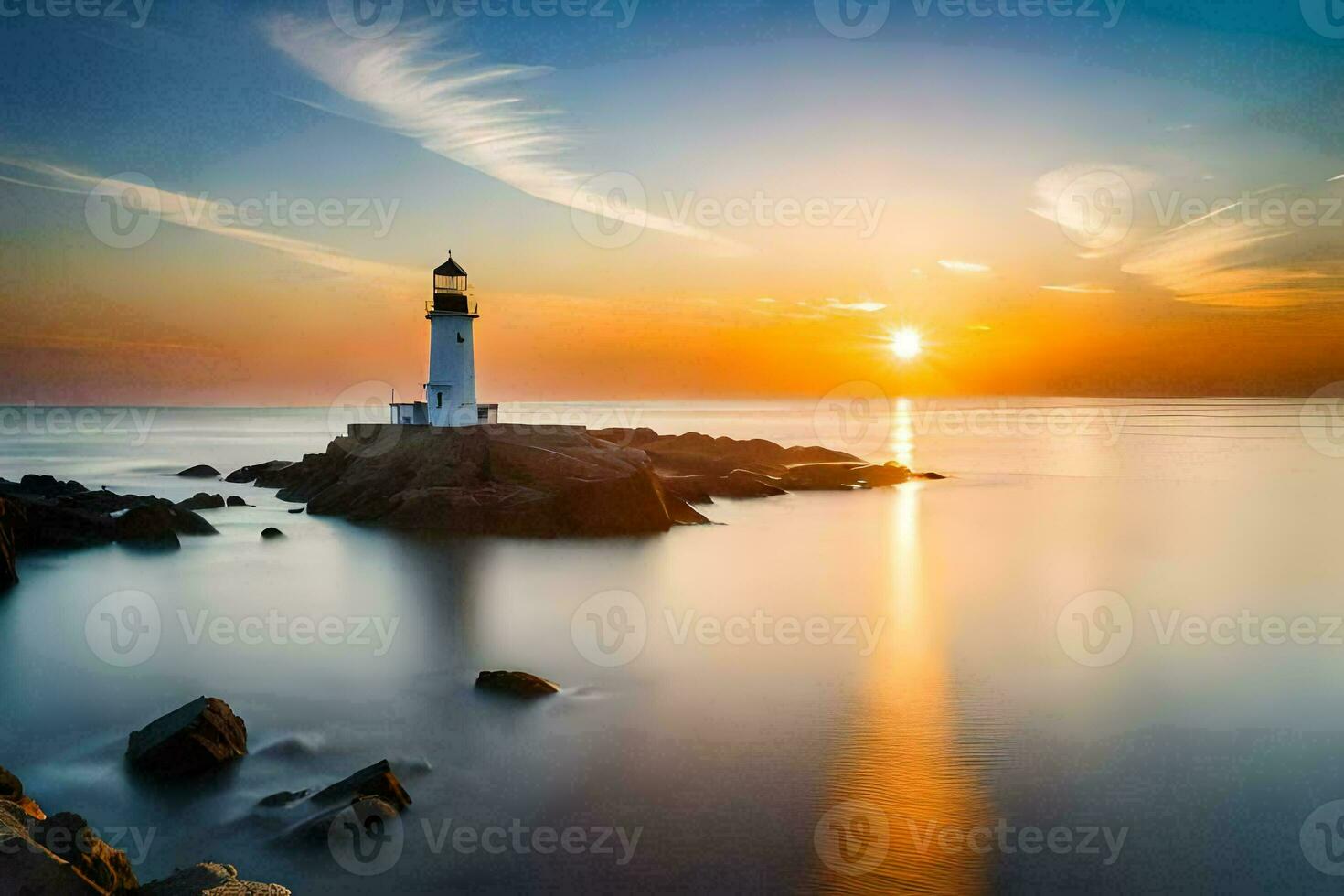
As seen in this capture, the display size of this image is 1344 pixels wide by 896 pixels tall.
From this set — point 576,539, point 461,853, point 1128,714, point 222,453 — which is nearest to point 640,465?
point 576,539

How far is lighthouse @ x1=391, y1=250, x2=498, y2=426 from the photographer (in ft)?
98.4

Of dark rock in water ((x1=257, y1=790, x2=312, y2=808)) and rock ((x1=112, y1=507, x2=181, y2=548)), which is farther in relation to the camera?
rock ((x1=112, y1=507, x2=181, y2=548))

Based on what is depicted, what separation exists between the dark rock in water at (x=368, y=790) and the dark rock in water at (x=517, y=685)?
3.63m

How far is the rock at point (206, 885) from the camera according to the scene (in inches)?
228

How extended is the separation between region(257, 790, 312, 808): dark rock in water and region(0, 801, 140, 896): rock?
87.0 inches

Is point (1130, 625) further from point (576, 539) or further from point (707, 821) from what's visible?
point (576, 539)

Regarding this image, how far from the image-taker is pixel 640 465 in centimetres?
2808

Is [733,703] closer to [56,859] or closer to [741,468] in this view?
[56,859]

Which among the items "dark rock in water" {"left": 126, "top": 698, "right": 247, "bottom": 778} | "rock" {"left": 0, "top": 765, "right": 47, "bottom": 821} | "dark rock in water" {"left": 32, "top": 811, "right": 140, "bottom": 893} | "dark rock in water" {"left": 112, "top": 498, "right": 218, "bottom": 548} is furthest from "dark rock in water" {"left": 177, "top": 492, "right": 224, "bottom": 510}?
"dark rock in water" {"left": 32, "top": 811, "right": 140, "bottom": 893}

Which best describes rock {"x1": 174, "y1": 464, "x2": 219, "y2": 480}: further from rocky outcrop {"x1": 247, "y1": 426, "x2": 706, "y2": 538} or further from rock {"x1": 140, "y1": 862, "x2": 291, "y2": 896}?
rock {"x1": 140, "y1": 862, "x2": 291, "y2": 896}

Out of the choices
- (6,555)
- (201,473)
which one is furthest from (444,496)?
(201,473)

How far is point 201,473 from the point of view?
46.8 meters

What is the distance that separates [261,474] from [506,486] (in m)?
22.1

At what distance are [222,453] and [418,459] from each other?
43385 mm
